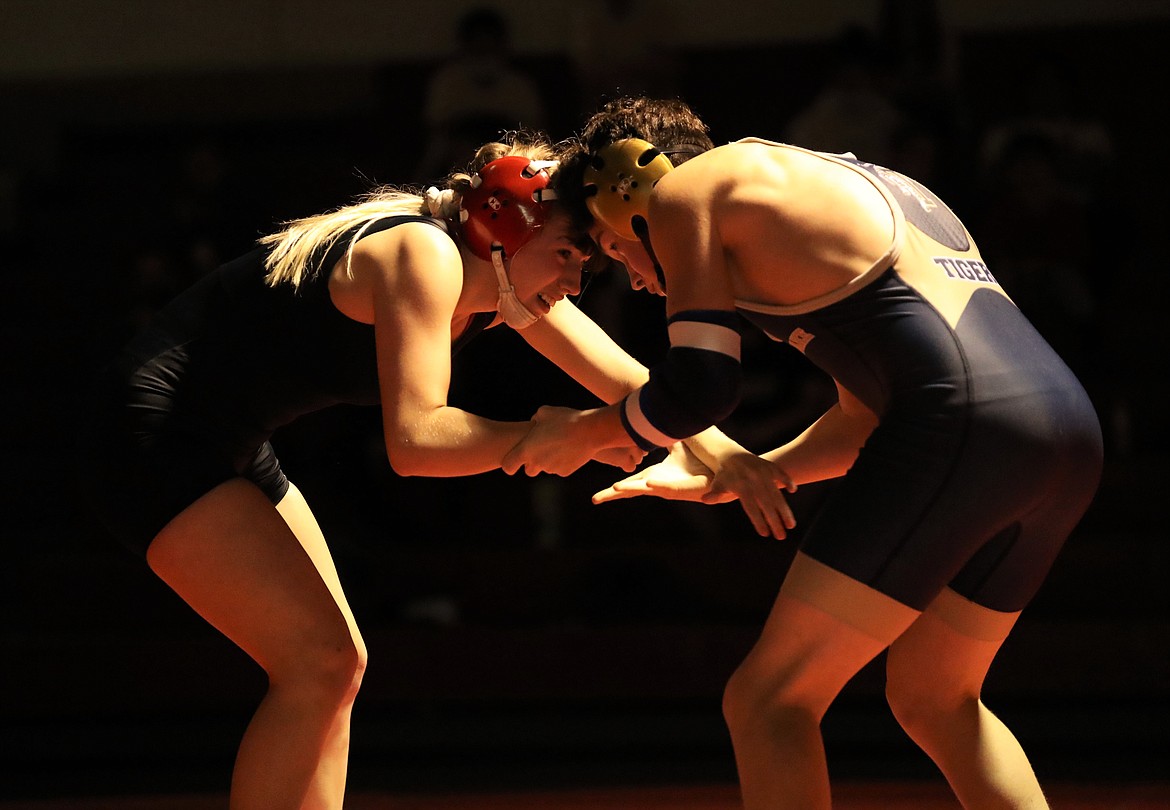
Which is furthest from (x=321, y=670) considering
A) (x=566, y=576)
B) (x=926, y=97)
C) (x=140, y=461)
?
(x=926, y=97)

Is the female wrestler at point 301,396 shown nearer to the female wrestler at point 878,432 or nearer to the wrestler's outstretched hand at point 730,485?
the wrestler's outstretched hand at point 730,485

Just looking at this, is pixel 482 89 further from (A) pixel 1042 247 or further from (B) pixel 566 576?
(A) pixel 1042 247

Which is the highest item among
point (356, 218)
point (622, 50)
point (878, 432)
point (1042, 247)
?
point (356, 218)

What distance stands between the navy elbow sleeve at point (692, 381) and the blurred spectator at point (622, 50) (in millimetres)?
3930

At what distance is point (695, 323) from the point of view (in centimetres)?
227

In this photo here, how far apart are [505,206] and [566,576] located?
9.15 ft

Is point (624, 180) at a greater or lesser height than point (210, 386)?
greater

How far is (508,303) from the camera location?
273 cm

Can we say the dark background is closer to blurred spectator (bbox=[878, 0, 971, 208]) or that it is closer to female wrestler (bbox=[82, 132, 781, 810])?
blurred spectator (bbox=[878, 0, 971, 208])

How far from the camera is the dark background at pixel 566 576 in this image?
4.80m

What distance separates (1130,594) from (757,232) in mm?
3410

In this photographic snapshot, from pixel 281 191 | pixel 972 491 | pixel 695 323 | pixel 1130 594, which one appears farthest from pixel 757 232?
pixel 281 191

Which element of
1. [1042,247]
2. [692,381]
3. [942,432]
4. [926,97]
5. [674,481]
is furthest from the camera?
[926,97]

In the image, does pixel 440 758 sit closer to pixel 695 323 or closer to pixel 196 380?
pixel 196 380
